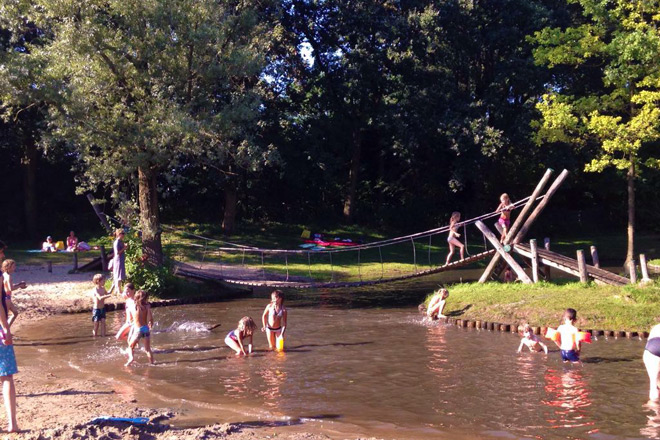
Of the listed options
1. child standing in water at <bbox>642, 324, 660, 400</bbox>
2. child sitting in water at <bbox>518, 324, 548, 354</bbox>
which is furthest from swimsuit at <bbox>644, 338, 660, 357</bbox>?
child sitting in water at <bbox>518, 324, 548, 354</bbox>

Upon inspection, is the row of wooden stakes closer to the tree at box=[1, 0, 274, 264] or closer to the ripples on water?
the ripples on water

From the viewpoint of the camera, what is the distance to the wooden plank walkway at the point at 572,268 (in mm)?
17547

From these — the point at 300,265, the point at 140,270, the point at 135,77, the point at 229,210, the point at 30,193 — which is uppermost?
the point at 135,77

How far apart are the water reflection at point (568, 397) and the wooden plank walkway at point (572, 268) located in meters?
5.86

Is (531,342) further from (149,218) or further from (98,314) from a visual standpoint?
(149,218)

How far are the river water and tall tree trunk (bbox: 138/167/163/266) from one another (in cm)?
373

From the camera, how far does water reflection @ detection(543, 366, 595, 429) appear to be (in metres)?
9.23

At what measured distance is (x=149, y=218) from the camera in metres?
21.3

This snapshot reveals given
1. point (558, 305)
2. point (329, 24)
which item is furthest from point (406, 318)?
point (329, 24)

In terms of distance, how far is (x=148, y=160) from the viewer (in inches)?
781

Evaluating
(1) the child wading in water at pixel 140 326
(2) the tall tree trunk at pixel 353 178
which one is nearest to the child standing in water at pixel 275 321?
(1) the child wading in water at pixel 140 326

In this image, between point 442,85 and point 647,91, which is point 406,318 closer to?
point 647,91

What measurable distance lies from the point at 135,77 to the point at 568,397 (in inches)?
570

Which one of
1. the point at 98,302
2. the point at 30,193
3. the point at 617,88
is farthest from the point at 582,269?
the point at 30,193
